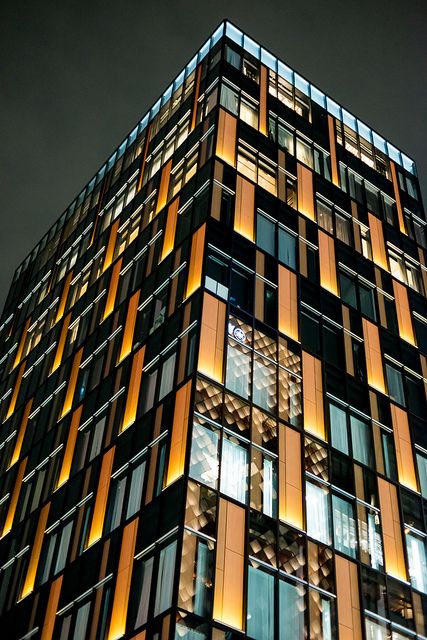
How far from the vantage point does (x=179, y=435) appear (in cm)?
3353

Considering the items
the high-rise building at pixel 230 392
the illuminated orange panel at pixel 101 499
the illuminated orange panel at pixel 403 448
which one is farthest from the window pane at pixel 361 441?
the illuminated orange panel at pixel 101 499

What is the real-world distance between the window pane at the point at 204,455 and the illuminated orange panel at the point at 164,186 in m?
18.6

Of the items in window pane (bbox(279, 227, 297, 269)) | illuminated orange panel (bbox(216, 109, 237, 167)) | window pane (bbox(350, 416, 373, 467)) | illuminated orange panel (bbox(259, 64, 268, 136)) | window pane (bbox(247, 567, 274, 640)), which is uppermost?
illuminated orange panel (bbox(259, 64, 268, 136))

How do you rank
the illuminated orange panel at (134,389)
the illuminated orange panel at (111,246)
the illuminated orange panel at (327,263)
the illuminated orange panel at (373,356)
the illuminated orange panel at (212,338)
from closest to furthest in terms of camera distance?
the illuminated orange panel at (212,338)
the illuminated orange panel at (134,389)
the illuminated orange panel at (373,356)
the illuminated orange panel at (327,263)
the illuminated orange panel at (111,246)

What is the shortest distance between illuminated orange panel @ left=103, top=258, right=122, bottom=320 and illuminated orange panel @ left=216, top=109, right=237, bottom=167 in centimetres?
906

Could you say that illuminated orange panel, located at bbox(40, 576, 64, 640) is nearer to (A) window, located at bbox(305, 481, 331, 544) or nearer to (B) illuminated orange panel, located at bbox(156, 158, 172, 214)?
(A) window, located at bbox(305, 481, 331, 544)

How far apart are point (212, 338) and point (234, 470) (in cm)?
600

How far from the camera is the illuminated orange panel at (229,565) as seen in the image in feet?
96.2

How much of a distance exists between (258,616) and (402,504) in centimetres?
1131

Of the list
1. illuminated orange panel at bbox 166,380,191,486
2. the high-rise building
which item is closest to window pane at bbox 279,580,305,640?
the high-rise building

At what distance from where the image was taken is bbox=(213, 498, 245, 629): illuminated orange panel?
29.3m

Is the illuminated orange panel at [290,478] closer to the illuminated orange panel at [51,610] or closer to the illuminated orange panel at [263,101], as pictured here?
the illuminated orange panel at [51,610]

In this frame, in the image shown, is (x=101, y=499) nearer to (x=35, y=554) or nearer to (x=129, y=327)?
(x=35, y=554)

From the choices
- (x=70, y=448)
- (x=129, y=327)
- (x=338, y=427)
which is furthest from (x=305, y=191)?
(x=70, y=448)
